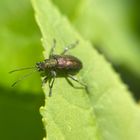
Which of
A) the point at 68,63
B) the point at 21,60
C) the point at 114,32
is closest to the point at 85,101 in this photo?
the point at 68,63

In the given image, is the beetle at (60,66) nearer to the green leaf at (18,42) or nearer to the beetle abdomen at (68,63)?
the beetle abdomen at (68,63)

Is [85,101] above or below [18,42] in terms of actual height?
below

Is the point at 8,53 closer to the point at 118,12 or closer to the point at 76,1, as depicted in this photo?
the point at 76,1

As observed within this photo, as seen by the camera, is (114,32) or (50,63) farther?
(114,32)

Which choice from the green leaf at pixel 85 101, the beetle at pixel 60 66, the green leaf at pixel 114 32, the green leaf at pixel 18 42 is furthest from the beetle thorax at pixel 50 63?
the green leaf at pixel 114 32

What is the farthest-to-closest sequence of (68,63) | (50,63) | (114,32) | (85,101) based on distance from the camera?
(114,32) → (50,63) → (68,63) → (85,101)

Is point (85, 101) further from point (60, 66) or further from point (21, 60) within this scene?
point (21, 60)

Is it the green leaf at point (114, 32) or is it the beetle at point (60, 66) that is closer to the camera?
the beetle at point (60, 66)

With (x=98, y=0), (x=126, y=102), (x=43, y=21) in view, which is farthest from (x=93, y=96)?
(x=98, y=0)

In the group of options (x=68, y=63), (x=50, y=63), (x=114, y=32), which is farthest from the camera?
(x=114, y=32)

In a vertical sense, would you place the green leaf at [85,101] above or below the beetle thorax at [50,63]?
below
